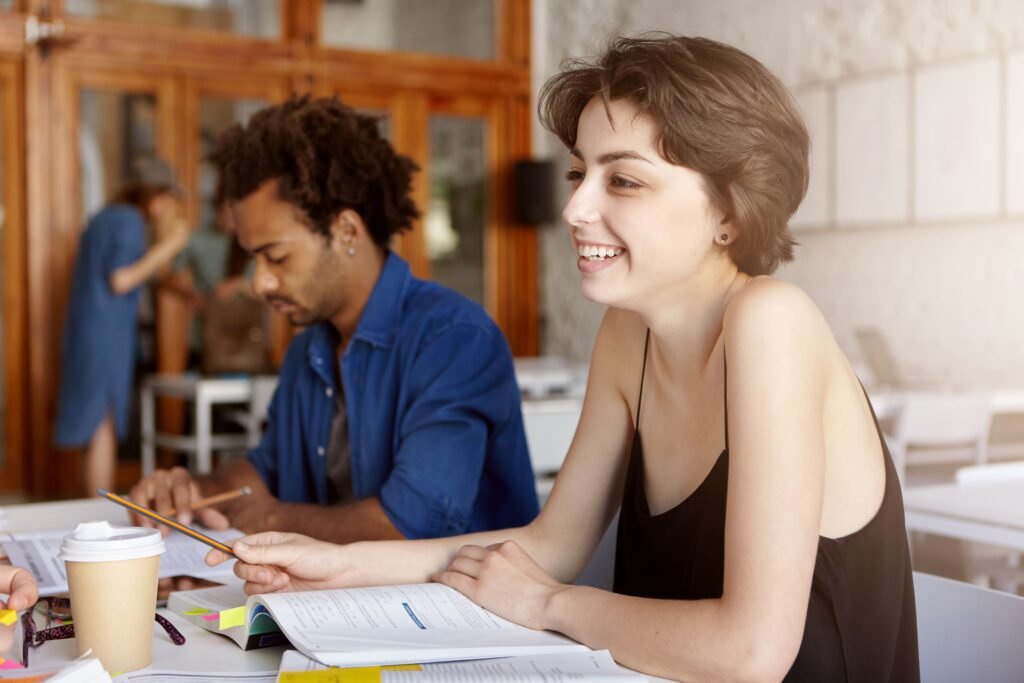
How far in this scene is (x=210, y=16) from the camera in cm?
686

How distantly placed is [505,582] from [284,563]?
0.26 metres

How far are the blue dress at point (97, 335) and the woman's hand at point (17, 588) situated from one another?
4.44 m

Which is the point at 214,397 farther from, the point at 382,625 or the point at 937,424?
the point at 382,625

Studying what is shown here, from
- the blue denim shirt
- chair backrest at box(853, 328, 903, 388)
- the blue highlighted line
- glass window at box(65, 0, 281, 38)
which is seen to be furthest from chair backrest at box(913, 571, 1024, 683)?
glass window at box(65, 0, 281, 38)

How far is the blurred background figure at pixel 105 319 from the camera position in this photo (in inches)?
211

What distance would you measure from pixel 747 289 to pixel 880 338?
14.5 feet

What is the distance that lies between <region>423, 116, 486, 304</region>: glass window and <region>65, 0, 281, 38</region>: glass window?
1245 millimetres

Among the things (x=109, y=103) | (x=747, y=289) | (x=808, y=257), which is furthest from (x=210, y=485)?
(x=109, y=103)

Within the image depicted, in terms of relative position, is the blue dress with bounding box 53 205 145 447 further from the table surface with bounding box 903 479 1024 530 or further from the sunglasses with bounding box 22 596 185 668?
the sunglasses with bounding box 22 596 185 668

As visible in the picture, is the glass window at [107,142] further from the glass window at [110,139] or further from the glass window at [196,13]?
the glass window at [196,13]

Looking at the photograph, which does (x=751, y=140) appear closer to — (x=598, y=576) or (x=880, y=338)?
(x=598, y=576)

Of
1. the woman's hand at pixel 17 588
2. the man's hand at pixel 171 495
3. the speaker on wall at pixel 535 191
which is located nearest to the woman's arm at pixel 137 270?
the speaker on wall at pixel 535 191

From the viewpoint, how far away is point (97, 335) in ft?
17.9

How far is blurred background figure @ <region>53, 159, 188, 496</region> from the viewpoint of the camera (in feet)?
17.6
